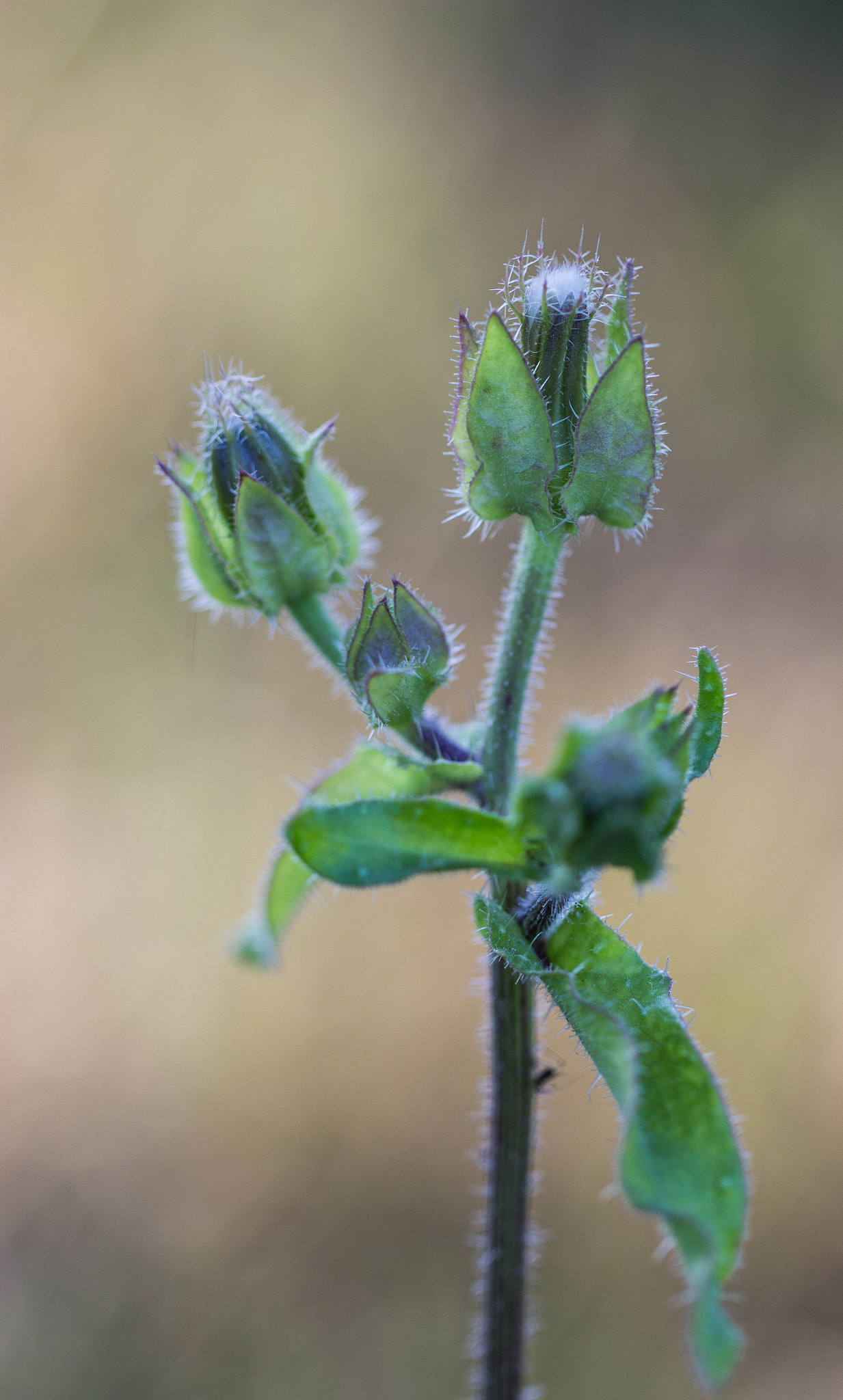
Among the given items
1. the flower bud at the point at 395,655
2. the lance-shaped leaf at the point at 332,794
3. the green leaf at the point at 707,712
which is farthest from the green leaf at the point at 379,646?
the green leaf at the point at 707,712

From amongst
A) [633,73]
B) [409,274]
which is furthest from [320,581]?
[633,73]

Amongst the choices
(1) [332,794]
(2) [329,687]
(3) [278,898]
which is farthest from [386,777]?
(2) [329,687]

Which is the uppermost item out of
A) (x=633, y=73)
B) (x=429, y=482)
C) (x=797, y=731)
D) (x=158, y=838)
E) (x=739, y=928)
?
(x=633, y=73)

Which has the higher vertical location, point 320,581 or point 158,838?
point 158,838

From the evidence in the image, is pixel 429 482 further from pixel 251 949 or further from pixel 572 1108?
pixel 251 949

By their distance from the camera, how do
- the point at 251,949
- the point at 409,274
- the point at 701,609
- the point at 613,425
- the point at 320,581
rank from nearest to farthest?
the point at 613,425, the point at 320,581, the point at 251,949, the point at 701,609, the point at 409,274

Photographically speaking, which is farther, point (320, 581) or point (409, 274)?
point (409, 274)

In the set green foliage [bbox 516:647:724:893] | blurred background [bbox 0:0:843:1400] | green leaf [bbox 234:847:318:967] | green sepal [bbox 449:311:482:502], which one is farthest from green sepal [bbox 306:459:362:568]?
blurred background [bbox 0:0:843:1400]
